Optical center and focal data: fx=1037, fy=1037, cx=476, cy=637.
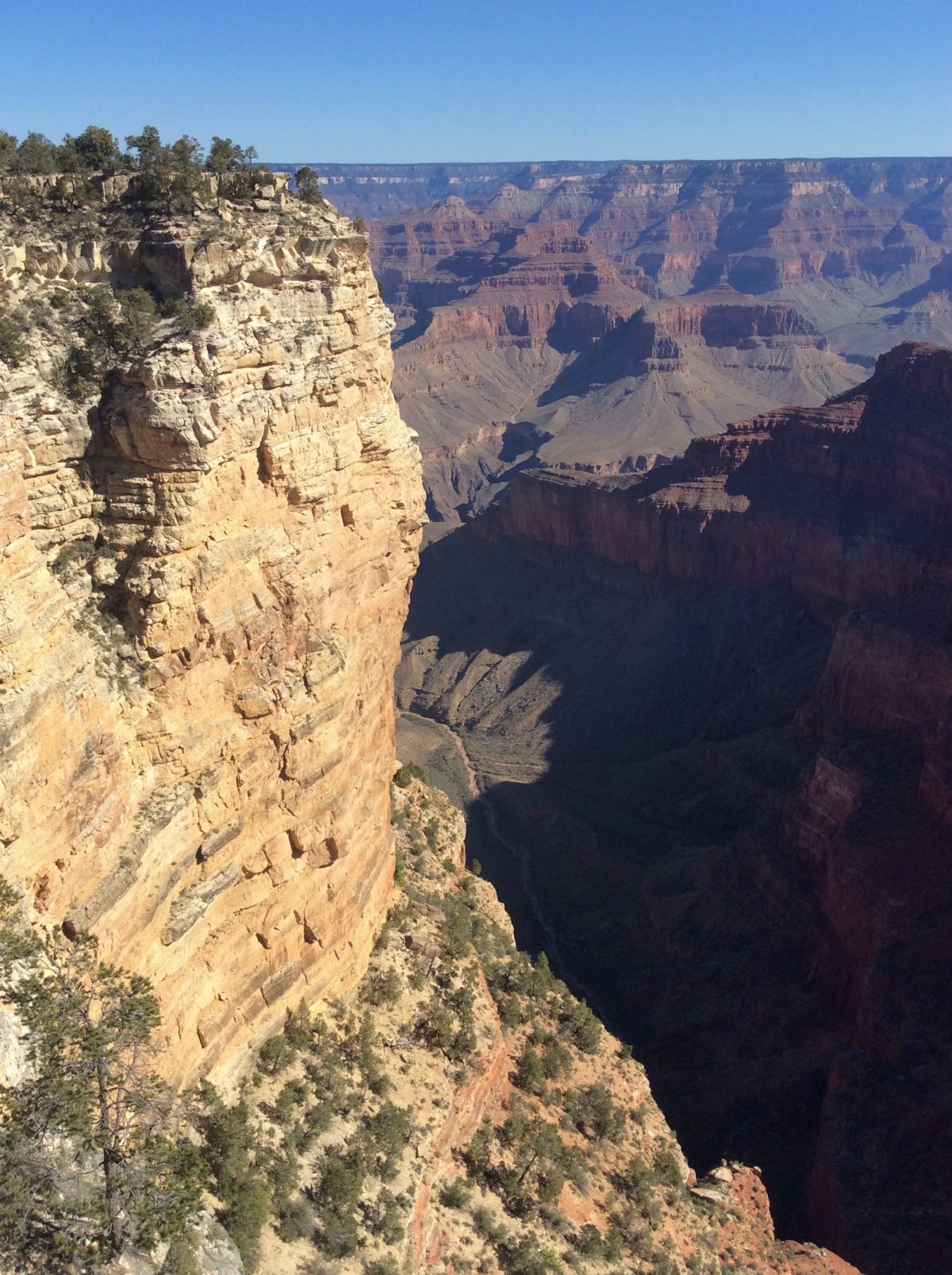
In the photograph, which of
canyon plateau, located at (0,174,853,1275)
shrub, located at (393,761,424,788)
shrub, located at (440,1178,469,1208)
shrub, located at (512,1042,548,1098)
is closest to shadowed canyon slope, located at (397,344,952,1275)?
canyon plateau, located at (0,174,853,1275)

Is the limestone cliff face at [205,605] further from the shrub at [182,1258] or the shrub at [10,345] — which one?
the shrub at [182,1258]

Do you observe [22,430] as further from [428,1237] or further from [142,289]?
[428,1237]

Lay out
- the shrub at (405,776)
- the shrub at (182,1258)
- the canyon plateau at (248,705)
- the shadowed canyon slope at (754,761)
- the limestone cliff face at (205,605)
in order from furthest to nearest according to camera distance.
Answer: the shadowed canyon slope at (754,761) < the shrub at (405,776) < the canyon plateau at (248,705) < the limestone cliff face at (205,605) < the shrub at (182,1258)

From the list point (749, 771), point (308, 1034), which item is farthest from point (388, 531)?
point (749, 771)

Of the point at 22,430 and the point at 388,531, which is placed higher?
the point at 22,430

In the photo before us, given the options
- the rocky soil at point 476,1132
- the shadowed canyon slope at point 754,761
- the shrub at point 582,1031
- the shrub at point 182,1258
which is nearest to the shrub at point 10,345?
the shrub at point 182,1258

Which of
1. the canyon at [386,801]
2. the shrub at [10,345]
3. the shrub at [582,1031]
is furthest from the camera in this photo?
the shrub at [582,1031]
